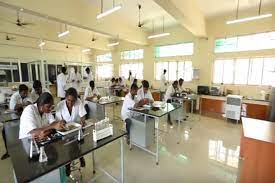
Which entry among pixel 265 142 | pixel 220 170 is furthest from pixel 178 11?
pixel 220 170

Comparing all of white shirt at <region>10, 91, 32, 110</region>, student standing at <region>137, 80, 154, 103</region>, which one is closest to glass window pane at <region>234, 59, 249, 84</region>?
student standing at <region>137, 80, 154, 103</region>

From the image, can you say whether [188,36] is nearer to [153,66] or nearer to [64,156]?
[153,66]

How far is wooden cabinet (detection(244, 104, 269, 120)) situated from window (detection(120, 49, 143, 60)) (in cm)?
534

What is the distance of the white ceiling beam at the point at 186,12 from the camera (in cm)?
317

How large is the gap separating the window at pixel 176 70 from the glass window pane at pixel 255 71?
6.60 ft

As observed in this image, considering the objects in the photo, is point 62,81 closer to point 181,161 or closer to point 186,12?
point 186,12

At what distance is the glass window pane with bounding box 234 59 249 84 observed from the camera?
16.9 ft

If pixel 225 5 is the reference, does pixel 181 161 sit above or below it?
below

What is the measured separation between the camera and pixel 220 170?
2477 millimetres

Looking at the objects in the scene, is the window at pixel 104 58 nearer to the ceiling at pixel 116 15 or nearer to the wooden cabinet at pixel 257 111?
the ceiling at pixel 116 15

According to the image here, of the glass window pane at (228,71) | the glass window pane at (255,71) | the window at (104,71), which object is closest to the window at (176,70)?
the glass window pane at (228,71)

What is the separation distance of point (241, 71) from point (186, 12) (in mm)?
3098

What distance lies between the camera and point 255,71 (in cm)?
499

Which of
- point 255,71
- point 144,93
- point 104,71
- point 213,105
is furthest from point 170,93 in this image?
point 104,71
